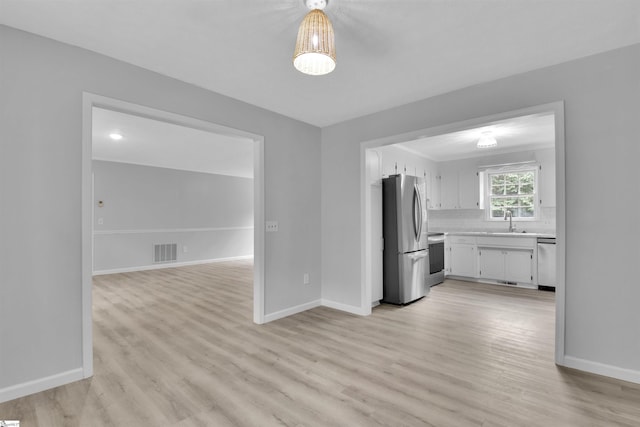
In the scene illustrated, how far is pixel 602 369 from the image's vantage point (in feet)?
7.83

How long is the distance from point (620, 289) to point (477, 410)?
1.50 m

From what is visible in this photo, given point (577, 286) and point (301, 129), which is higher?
point (301, 129)

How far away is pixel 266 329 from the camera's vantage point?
341 cm

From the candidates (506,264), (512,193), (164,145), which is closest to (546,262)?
(506,264)

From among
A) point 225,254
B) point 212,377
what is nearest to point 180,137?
point 212,377

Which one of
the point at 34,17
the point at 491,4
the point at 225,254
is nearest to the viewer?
the point at 491,4

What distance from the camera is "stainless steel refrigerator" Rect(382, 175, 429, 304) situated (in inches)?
169

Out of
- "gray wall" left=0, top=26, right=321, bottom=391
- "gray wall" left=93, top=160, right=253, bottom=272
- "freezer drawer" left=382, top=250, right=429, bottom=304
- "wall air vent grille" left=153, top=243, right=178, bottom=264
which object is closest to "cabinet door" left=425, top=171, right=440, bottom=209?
"freezer drawer" left=382, top=250, right=429, bottom=304

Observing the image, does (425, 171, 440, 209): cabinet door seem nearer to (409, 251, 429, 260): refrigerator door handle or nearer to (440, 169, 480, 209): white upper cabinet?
(440, 169, 480, 209): white upper cabinet

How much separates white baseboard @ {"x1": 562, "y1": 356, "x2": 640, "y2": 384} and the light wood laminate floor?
0.07 metres

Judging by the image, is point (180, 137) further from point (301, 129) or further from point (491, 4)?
point (491, 4)

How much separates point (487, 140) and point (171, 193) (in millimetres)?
7030

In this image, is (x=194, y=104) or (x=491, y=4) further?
(x=194, y=104)

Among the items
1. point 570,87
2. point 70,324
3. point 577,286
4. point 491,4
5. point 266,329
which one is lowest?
point 266,329
